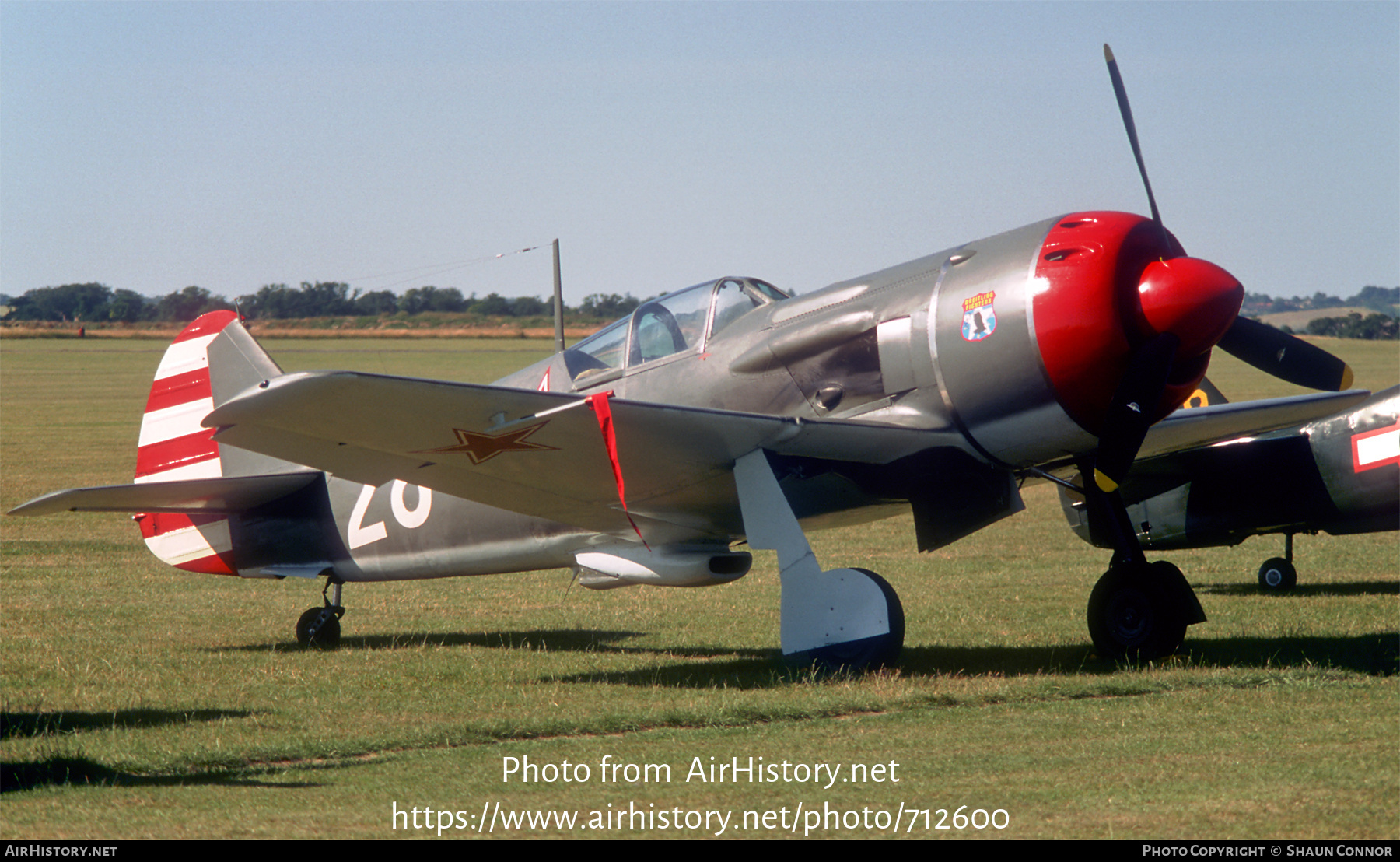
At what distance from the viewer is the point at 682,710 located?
22.3 feet

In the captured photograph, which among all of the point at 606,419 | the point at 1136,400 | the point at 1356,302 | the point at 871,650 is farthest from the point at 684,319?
the point at 1356,302

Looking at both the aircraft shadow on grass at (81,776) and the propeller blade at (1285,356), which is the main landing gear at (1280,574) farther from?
the aircraft shadow on grass at (81,776)

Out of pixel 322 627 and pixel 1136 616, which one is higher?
pixel 1136 616

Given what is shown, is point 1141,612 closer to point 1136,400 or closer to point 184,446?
point 1136,400

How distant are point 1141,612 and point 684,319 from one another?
3.49 metres

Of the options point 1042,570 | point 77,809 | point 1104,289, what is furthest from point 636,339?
point 1042,570

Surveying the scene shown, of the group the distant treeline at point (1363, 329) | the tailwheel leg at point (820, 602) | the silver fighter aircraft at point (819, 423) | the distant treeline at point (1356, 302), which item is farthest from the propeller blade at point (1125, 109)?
the distant treeline at point (1356, 302)

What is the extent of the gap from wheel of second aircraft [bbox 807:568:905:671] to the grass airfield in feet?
0.39

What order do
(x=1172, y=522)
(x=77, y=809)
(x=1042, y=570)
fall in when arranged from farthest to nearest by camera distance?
1. (x=1042, y=570)
2. (x=1172, y=522)
3. (x=77, y=809)

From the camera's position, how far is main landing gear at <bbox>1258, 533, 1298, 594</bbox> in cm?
1119

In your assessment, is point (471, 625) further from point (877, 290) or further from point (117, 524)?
point (117, 524)

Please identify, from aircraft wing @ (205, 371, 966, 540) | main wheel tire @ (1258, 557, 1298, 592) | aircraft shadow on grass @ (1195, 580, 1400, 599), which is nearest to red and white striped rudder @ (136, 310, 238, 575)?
aircraft wing @ (205, 371, 966, 540)

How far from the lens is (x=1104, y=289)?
6.82 m

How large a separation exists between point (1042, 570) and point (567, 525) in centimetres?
615
